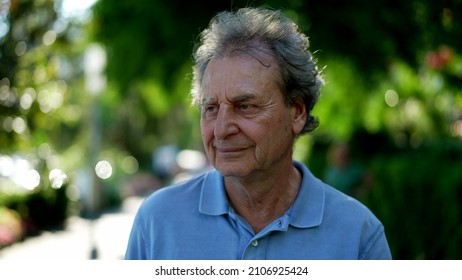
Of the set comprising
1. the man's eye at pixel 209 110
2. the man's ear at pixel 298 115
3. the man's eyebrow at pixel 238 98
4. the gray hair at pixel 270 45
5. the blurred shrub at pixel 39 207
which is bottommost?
the blurred shrub at pixel 39 207

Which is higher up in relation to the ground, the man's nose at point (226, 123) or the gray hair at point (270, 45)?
the gray hair at point (270, 45)

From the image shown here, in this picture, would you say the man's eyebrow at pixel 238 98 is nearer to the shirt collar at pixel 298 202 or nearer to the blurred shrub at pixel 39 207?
the shirt collar at pixel 298 202

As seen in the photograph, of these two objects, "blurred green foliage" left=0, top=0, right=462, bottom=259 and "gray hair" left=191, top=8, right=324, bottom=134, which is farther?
"blurred green foliage" left=0, top=0, right=462, bottom=259

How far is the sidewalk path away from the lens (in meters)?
9.37

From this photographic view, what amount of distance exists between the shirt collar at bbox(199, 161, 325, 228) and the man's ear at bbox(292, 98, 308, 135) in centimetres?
17

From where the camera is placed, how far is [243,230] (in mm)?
2061

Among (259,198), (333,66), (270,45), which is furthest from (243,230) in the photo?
(333,66)

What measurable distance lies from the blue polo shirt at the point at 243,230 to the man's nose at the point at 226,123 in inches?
9.3

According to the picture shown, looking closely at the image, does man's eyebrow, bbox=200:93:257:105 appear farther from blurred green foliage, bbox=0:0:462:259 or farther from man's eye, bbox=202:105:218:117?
blurred green foliage, bbox=0:0:462:259

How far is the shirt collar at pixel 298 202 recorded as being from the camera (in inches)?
81.0

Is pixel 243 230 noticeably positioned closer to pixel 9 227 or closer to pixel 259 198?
pixel 259 198

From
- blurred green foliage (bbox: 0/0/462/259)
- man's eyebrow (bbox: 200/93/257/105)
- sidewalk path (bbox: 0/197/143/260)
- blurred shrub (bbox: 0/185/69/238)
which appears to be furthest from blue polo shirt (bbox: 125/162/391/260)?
blurred shrub (bbox: 0/185/69/238)

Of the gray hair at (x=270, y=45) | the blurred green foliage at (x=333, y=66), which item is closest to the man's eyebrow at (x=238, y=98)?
the gray hair at (x=270, y=45)

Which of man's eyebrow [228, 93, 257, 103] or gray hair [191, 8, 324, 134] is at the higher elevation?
gray hair [191, 8, 324, 134]
